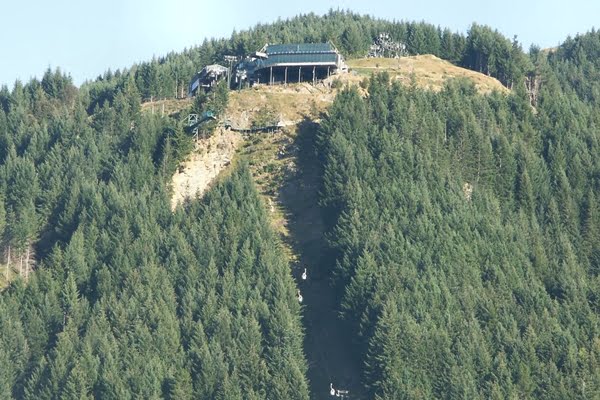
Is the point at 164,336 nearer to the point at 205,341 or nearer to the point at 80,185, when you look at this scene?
the point at 205,341

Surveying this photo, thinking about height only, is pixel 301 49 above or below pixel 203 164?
above

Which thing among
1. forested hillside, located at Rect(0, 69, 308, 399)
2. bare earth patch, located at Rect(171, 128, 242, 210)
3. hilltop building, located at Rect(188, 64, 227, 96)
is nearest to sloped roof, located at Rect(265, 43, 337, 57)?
hilltop building, located at Rect(188, 64, 227, 96)

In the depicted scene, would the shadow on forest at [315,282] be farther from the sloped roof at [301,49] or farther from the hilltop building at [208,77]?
the hilltop building at [208,77]

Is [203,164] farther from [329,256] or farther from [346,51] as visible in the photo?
[346,51]

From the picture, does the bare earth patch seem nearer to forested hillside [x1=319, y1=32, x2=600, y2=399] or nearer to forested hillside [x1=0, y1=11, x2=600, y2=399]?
forested hillside [x1=0, y1=11, x2=600, y2=399]

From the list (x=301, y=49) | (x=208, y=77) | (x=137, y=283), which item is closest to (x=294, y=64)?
(x=301, y=49)

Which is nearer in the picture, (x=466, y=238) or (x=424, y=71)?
(x=466, y=238)

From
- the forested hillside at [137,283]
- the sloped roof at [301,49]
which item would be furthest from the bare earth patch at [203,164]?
the sloped roof at [301,49]
